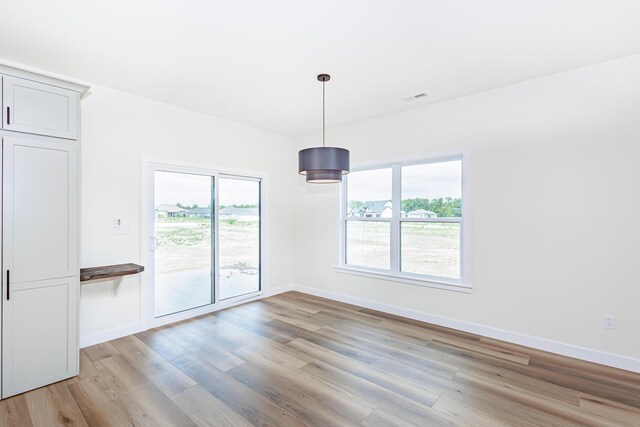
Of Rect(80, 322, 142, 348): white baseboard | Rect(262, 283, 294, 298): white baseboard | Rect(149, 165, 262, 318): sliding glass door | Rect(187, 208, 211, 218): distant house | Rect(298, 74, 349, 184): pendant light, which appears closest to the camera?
Rect(298, 74, 349, 184): pendant light

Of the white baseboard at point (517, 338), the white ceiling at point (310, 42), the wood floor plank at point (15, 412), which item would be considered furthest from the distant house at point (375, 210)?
the wood floor plank at point (15, 412)

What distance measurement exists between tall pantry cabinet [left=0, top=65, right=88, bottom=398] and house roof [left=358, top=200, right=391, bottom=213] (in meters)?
3.54

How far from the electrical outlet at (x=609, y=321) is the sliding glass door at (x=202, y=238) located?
174 inches

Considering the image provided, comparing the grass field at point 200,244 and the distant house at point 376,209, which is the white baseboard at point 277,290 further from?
the distant house at point 376,209

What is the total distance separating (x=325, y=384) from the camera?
2.66 metres

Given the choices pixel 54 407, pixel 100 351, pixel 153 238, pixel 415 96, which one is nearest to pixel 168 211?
pixel 153 238

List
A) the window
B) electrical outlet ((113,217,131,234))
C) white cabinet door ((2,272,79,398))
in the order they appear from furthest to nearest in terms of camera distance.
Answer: the window, electrical outlet ((113,217,131,234)), white cabinet door ((2,272,79,398))

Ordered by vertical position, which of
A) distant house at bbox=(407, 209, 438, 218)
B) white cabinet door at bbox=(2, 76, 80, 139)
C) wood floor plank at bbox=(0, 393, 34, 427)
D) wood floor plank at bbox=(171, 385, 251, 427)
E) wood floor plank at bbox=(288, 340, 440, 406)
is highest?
white cabinet door at bbox=(2, 76, 80, 139)

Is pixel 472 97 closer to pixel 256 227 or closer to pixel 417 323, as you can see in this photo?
pixel 417 323

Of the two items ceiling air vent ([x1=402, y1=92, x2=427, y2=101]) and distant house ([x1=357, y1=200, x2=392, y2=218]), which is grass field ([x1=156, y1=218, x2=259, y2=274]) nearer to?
distant house ([x1=357, y1=200, x2=392, y2=218])

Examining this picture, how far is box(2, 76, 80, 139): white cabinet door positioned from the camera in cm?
248

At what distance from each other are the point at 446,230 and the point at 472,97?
164 centimetres

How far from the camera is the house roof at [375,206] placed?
4.61 meters

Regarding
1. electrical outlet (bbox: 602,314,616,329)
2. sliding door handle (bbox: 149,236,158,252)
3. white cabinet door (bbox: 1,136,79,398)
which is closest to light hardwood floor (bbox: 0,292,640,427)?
white cabinet door (bbox: 1,136,79,398)
